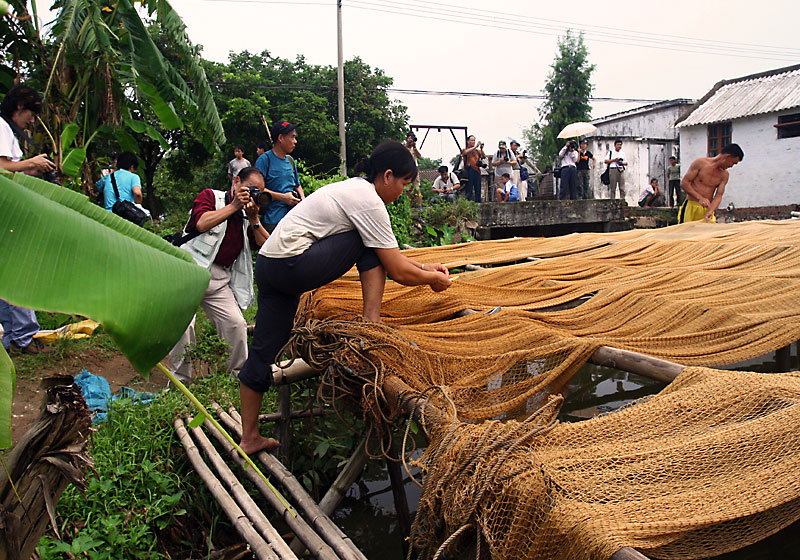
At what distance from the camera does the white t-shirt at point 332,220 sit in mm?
2730

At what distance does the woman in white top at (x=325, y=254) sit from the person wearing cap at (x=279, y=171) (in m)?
2.31

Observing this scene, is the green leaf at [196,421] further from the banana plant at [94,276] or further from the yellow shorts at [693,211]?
the yellow shorts at [693,211]

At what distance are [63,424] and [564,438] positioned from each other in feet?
4.30

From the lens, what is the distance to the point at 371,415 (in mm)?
2348

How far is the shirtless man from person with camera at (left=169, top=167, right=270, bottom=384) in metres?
5.31

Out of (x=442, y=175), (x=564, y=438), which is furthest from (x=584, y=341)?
(x=442, y=175)

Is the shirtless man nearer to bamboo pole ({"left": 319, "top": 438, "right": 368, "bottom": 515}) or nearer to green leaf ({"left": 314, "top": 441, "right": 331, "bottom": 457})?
green leaf ({"left": 314, "top": 441, "right": 331, "bottom": 457})

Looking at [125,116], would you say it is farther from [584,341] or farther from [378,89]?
[378,89]

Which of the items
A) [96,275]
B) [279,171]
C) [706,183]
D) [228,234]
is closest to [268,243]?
[228,234]

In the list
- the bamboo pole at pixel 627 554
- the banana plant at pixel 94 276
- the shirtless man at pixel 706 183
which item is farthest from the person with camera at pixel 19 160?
the shirtless man at pixel 706 183

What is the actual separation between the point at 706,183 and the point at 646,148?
15.0m

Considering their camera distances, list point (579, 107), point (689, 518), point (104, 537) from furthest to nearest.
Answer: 1. point (579, 107)
2. point (104, 537)
3. point (689, 518)

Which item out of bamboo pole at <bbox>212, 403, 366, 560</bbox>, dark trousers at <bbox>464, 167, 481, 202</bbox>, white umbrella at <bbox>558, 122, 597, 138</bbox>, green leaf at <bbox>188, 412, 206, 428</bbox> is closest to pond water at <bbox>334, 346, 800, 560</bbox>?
bamboo pole at <bbox>212, 403, 366, 560</bbox>

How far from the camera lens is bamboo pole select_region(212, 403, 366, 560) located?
2281 mm
